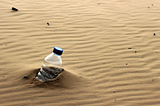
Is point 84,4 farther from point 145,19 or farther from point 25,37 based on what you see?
point 25,37

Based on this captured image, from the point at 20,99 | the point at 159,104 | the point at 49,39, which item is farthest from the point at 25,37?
the point at 159,104

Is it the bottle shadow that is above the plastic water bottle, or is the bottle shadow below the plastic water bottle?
below

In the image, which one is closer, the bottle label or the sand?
the sand

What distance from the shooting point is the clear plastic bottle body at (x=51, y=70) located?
8.02 ft

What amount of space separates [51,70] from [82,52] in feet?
3.33

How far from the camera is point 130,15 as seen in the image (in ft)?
16.2

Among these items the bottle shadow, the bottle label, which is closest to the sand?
the bottle shadow

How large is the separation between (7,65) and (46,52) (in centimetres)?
79

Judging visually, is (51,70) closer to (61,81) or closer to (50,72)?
(50,72)

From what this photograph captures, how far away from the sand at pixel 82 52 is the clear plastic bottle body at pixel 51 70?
0.29 feet

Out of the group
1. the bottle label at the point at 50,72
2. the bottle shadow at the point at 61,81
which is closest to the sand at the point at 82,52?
the bottle shadow at the point at 61,81

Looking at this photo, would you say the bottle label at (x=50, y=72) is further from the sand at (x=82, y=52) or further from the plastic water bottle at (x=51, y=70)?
the sand at (x=82, y=52)

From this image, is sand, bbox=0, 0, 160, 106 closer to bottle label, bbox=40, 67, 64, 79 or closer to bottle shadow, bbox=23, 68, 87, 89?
bottle shadow, bbox=23, 68, 87, 89

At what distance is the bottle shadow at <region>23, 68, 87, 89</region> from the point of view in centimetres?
240
